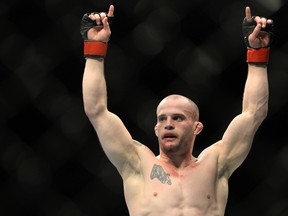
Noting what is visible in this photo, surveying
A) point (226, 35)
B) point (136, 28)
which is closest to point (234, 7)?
point (226, 35)

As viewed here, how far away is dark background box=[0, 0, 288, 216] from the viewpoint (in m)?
2.52

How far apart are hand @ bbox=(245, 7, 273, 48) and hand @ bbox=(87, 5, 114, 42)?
42 centimetres

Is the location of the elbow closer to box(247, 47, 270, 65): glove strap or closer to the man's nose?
the man's nose

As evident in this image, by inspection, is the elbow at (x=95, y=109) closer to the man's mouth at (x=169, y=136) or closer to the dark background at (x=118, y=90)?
the man's mouth at (x=169, y=136)

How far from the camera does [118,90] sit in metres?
2.61

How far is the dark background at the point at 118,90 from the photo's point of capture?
2520mm

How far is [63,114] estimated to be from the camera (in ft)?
8.39

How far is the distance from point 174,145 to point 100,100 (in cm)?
26

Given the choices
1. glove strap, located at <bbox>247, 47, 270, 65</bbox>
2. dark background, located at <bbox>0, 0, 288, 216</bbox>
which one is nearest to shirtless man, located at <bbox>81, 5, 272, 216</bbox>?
glove strap, located at <bbox>247, 47, 270, 65</bbox>

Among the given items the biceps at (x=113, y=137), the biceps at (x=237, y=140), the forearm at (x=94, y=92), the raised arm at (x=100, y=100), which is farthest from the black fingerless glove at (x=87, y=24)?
the biceps at (x=237, y=140)

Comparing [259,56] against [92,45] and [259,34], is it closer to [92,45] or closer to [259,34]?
[259,34]

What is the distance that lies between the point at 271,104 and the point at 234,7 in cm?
39

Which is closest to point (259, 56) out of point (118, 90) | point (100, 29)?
point (100, 29)

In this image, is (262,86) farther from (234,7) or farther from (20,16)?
(20,16)
